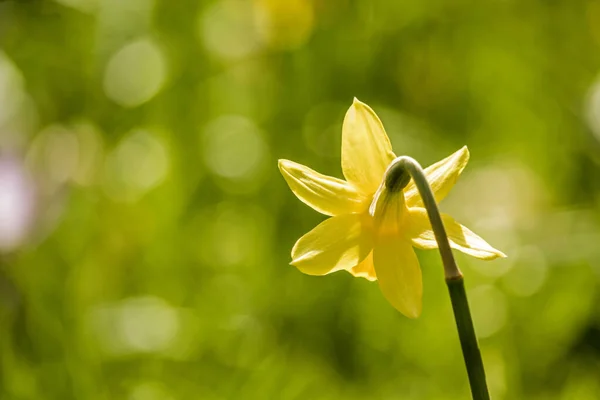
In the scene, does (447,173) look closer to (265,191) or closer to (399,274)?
(399,274)

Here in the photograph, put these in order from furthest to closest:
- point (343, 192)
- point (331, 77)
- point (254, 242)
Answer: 1. point (331, 77)
2. point (254, 242)
3. point (343, 192)

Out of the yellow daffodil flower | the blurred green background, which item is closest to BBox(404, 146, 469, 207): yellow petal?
the yellow daffodil flower

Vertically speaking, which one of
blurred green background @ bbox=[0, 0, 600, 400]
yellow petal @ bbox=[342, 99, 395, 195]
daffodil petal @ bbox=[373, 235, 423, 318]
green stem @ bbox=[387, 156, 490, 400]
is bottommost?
green stem @ bbox=[387, 156, 490, 400]

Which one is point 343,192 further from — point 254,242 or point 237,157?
point 237,157

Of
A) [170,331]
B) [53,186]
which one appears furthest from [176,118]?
[170,331]

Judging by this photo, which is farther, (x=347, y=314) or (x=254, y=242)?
(x=254, y=242)

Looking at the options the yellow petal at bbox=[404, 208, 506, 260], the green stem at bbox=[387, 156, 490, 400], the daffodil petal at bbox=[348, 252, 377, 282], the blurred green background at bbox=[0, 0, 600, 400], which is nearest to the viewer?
the green stem at bbox=[387, 156, 490, 400]

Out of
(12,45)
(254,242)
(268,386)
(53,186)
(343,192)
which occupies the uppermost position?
(12,45)

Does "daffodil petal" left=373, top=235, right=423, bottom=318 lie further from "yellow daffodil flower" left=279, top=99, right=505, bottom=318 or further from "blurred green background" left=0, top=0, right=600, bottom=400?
"blurred green background" left=0, top=0, right=600, bottom=400
